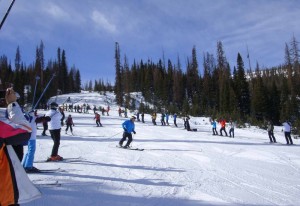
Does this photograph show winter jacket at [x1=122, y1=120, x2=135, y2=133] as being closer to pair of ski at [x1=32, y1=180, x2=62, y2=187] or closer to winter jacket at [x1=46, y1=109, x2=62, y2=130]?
winter jacket at [x1=46, y1=109, x2=62, y2=130]

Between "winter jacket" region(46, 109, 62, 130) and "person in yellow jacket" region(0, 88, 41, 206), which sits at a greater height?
"winter jacket" region(46, 109, 62, 130)

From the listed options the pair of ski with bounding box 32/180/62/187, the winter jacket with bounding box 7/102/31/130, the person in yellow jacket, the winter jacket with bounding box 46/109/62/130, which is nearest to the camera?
the person in yellow jacket

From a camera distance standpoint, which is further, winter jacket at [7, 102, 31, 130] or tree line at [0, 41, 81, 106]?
tree line at [0, 41, 81, 106]

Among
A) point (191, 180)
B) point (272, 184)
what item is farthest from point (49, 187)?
point (272, 184)

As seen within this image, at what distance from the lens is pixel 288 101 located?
166ft

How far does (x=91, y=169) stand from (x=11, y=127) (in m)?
5.64

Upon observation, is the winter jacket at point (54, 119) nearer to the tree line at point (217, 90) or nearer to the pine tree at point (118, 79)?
the tree line at point (217, 90)

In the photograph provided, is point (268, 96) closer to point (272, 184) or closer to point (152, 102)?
point (152, 102)

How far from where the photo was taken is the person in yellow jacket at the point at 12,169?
9.21ft

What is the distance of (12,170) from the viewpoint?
288cm

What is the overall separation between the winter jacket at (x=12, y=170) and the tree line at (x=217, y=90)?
38993 millimetres

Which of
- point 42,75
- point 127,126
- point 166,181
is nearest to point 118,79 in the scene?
point 42,75

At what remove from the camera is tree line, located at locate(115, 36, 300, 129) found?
5269 cm

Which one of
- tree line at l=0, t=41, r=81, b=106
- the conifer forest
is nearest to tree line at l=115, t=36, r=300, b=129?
the conifer forest
